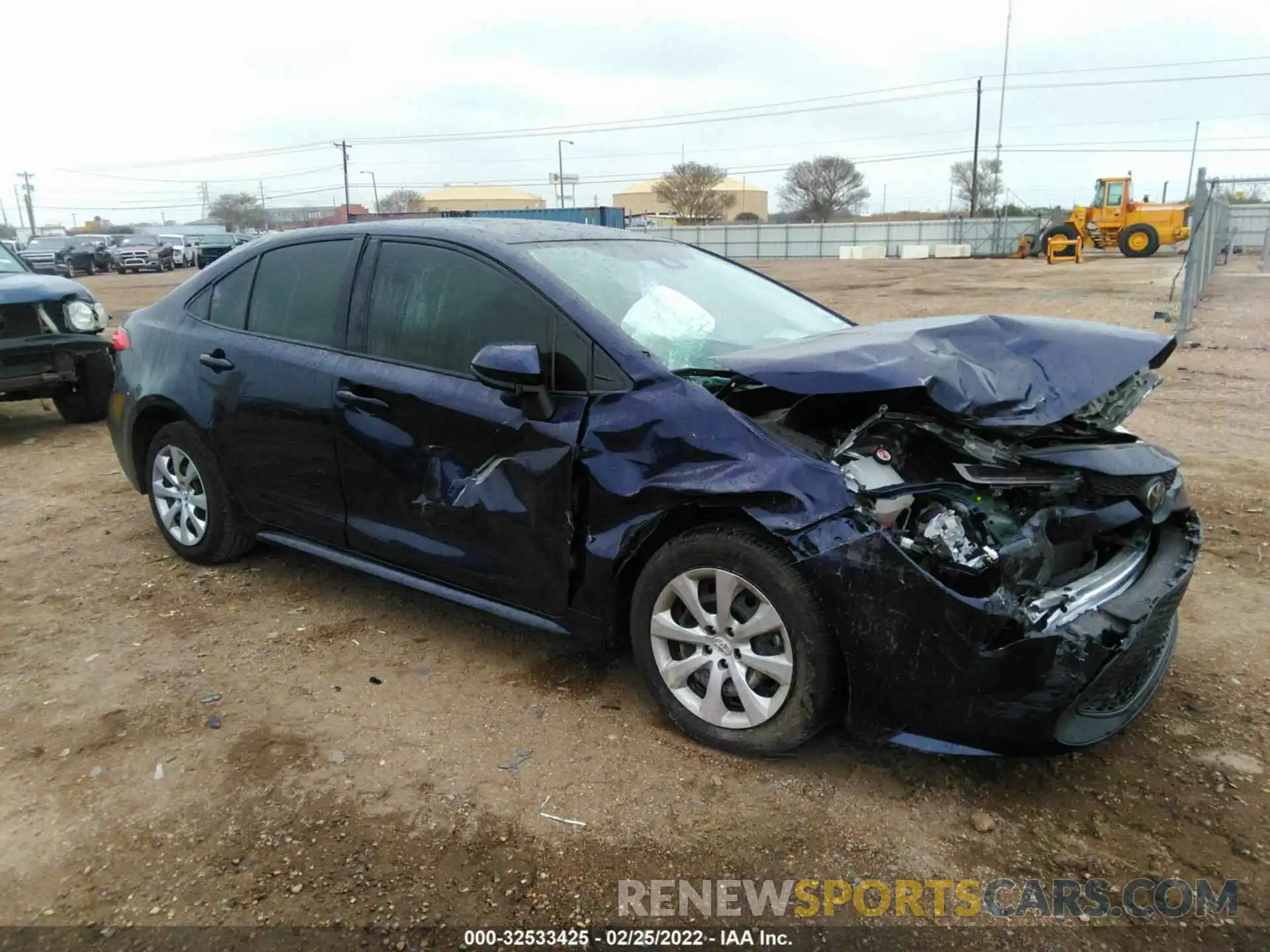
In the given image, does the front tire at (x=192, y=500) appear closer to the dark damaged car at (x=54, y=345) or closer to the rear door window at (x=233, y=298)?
the rear door window at (x=233, y=298)

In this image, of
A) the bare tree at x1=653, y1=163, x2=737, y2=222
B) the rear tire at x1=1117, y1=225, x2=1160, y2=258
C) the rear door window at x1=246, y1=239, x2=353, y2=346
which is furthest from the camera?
the bare tree at x1=653, y1=163, x2=737, y2=222

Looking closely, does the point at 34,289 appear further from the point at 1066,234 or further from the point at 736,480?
the point at 1066,234

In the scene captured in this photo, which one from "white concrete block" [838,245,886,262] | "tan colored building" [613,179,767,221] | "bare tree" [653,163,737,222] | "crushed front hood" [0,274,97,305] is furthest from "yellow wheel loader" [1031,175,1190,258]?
"tan colored building" [613,179,767,221]

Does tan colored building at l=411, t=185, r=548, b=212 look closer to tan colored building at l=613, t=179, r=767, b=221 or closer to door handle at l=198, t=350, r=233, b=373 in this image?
tan colored building at l=613, t=179, r=767, b=221

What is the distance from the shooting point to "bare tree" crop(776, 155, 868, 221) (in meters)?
78.1

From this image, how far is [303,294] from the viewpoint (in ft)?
12.9

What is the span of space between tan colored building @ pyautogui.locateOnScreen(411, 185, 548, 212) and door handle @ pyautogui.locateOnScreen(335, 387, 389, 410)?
98.3 metres

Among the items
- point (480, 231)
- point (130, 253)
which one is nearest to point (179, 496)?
point (480, 231)

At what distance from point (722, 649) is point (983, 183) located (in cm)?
6620

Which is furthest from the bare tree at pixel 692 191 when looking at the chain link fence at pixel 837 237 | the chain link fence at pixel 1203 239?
the chain link fence at pixel 1203 239

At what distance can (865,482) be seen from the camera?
2.67 m

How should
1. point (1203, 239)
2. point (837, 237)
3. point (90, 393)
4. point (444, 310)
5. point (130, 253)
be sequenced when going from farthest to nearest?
point (837, 237) → point (130, 253) → point (1203, 239) → point (90, 393) → point (444, 310)

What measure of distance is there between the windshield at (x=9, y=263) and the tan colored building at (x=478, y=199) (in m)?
92.4

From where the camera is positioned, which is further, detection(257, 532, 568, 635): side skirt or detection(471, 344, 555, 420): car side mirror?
detection(257, 532, 568, 635): side skirt
